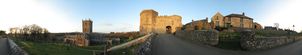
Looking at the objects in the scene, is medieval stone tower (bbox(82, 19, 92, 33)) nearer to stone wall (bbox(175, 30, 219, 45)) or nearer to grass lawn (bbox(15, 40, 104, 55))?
stone wall (bbox(175, 30, 219, 45))

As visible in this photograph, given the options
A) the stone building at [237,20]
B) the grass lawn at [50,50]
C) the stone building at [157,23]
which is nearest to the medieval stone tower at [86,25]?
the stone building at [157,23]

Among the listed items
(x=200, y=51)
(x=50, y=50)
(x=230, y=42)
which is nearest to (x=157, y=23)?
(x=230, y=42)

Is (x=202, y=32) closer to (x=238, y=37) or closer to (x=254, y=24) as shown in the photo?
(x=238, y=37)

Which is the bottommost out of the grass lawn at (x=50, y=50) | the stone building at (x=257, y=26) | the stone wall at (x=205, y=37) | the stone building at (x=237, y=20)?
the grass lawn at (x=50, y=50)

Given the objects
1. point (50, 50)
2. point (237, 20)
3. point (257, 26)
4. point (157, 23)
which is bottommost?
point (50, 50)

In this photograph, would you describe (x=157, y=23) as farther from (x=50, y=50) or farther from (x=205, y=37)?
(x=50, y=50)

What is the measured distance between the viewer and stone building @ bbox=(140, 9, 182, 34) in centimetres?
9481

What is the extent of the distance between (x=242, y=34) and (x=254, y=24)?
79599 mm

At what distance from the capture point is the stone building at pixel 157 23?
94812mm

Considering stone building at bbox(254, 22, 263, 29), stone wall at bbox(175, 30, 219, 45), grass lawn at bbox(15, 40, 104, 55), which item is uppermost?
stone building at bbox(254, 22, 263, 29)

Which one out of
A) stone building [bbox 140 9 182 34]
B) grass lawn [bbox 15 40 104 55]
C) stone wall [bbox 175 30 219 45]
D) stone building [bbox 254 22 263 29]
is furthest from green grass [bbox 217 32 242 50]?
stone building [bbox 254 22 263 29]

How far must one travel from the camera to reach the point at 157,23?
319 ft

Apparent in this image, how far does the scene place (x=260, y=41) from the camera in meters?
30.0

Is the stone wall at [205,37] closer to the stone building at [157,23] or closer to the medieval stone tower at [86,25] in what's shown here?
the stone building at [157,23]
